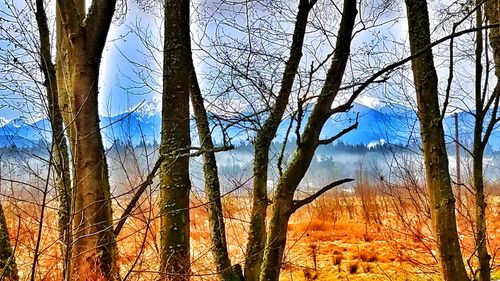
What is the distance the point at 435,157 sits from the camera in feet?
7.25

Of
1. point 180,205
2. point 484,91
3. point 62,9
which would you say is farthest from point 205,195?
point 484,91

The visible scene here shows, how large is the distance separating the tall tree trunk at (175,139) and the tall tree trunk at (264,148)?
42cm

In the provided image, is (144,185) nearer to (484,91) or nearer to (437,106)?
(437,106)

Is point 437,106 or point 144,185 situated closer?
point 144,185

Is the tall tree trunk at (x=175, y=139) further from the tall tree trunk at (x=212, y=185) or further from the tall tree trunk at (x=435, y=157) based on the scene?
the tall tree trunk at (x=435, y=157)

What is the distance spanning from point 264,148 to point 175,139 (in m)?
0.55

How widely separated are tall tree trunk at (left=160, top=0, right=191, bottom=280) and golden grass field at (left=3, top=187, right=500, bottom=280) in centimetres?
16

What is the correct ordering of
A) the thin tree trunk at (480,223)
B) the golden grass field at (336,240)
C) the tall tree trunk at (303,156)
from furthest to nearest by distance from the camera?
the golden grass field at (336,240), the thin tree trunk at (480,223), the tall tree trunk at (303,156)

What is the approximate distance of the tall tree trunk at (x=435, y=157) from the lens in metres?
2.20

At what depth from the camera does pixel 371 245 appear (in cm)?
620

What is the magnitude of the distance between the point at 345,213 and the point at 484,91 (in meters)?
5.22

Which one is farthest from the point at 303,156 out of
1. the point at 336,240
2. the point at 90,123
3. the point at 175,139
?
the point at 336,240

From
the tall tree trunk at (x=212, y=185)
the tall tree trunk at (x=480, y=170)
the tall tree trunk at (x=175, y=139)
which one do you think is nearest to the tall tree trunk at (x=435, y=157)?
the tall tree trunk at (x=480, y=170)

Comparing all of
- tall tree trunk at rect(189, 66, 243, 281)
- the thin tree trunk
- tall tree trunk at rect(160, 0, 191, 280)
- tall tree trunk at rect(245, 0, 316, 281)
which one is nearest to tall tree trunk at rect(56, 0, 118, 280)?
tall tree trunk at rect(160, 0, 191, 280)
